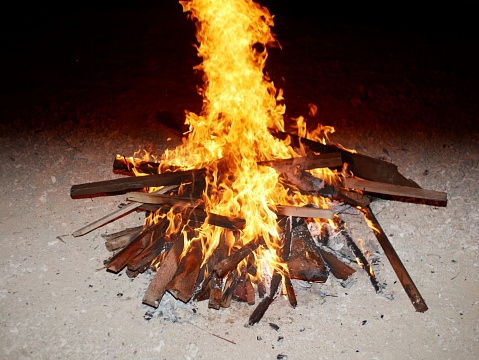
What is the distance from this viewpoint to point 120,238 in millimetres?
4246

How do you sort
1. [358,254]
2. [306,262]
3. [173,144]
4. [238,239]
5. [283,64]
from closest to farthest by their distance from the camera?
[306,262] < [238,239] < [358,254] < [173,144] < [283,64]

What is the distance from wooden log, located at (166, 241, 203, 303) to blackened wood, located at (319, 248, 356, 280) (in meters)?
1.19

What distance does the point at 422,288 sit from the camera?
3.93m

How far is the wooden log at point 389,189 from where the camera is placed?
3.90 metres

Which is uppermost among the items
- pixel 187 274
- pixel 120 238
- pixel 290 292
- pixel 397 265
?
pixel 397 265

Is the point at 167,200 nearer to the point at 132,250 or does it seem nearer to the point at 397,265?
the point at 132,250

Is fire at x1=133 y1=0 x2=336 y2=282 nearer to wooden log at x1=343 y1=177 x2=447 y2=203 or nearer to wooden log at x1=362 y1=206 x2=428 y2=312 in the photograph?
wooden log at x1=343 y1=177 x2=447 y2=203

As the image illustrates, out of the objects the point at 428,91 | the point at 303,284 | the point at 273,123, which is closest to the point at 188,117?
the point at 273,123

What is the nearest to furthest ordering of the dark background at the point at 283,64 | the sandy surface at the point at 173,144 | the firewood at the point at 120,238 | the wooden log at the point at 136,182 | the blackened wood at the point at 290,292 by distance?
the sandy surface at the point at 173,144 → the blackened wood at the point at 290,292 → the wooden log at the point at 136,182 → the firewood at the point at 120,238 → the dark background at the point at 283,64

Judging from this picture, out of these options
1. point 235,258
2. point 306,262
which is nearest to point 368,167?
point 306,262

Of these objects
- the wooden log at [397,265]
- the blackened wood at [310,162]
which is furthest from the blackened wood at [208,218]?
the wooden log at [397,265]

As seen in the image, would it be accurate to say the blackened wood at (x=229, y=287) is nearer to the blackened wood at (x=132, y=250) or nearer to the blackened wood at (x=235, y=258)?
the blackened wood at (x=235, y=258)

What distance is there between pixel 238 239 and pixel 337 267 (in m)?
0.96

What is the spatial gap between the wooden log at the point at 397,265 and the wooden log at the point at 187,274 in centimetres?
179
